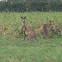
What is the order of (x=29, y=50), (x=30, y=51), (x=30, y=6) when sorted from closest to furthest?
(x=30, y=51) < (x=29, y=50) < (x=30, y=6)

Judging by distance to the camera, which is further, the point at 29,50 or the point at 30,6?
the point at 30,6

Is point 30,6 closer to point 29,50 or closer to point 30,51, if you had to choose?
point 29,50

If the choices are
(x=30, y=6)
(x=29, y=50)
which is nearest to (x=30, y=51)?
(x=29, y=50)

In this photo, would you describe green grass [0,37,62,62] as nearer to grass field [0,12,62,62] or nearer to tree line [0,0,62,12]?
grass field [0,12,62,62]

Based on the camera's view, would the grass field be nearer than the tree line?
Yes

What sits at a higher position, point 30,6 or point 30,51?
point 30,6

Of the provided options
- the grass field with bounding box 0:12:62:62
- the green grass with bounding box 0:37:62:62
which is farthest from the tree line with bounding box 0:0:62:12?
the green grass with bounding box 0:37:62:62

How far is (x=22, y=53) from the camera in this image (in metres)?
6.81

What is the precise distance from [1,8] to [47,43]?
69.5 feet

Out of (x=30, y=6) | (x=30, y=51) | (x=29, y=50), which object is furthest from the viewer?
(x=30, y=6)

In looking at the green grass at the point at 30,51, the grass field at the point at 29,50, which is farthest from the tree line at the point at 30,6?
the green grass at the point at 30,51

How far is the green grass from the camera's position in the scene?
20.6 feet

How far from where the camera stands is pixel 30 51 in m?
7.05

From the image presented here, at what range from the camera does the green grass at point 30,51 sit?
6.28 meters
